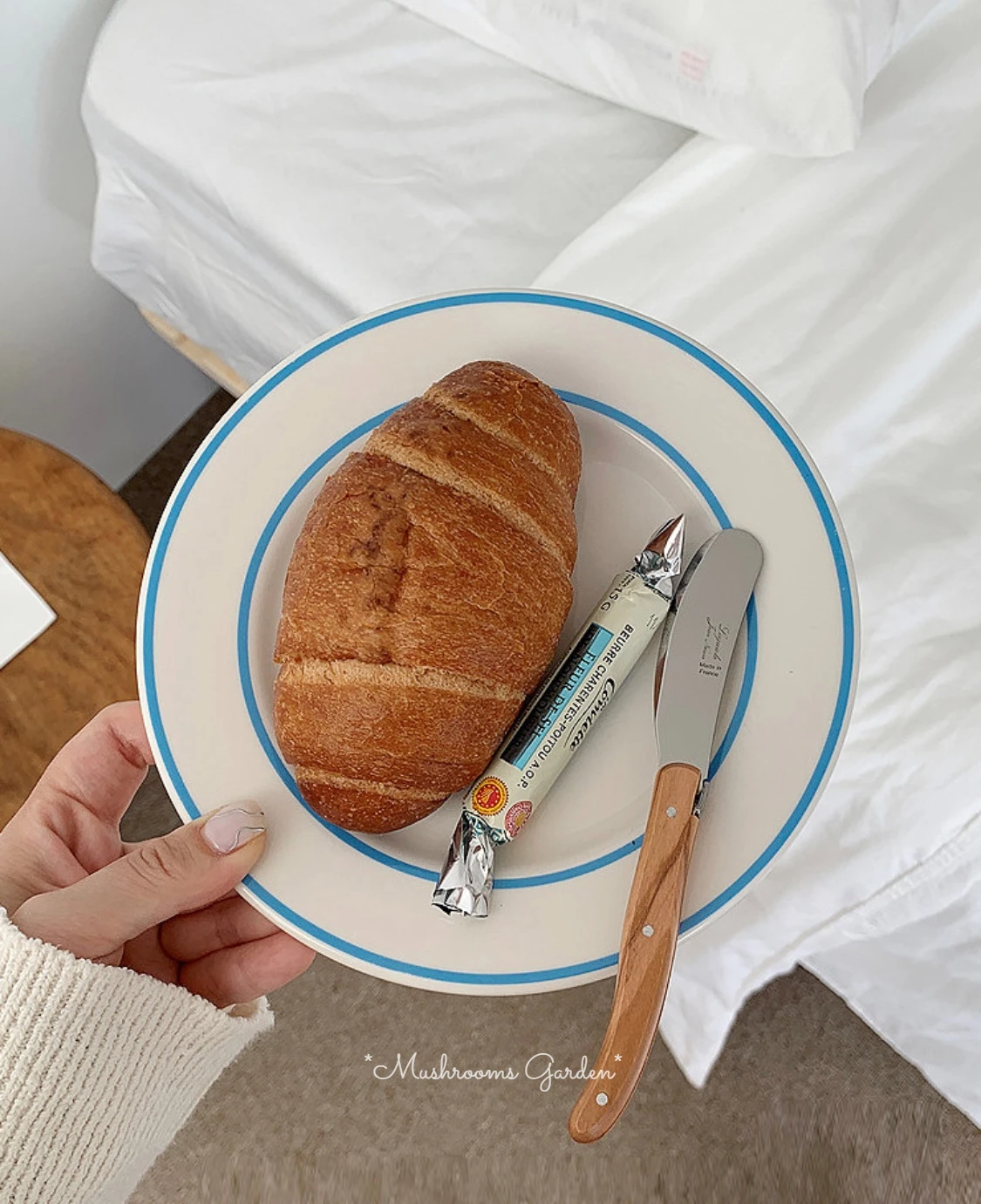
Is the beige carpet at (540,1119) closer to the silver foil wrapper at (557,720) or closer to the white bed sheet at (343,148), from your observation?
the silver foil wrapper at (557,720)

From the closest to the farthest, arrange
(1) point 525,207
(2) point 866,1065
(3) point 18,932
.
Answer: (3) point 18,932
(1) point 525,207
(2) point 866,1065

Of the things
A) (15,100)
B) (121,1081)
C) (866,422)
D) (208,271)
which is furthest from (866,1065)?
(15,100)

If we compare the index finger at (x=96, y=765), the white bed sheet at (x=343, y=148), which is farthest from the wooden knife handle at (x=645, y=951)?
the white bed sheet at (x=343, y=148)

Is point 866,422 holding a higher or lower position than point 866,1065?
higher

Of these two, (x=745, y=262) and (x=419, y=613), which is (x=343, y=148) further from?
(x=419, y=613)

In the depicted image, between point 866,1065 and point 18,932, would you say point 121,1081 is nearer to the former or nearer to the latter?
point 18,932

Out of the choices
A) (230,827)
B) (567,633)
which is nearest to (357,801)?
(230,827)

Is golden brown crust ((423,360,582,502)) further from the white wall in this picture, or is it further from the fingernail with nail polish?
the white wall
